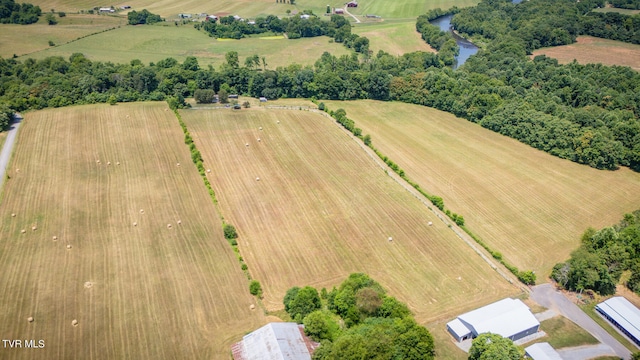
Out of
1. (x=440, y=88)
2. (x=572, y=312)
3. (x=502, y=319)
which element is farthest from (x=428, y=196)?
(x=440, y=88)

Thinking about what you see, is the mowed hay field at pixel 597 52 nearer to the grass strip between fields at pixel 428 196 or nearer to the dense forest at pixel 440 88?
the dense forest at pixel 440 88

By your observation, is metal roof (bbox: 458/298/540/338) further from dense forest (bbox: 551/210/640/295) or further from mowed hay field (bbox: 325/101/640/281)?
mowed hay field (bbox: 325/101/640/281)

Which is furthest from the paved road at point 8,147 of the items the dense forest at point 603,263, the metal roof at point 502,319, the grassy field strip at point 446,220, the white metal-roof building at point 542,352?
the dense forest at point 603,263

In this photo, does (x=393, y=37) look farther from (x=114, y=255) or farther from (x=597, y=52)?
(x=114, y=255)

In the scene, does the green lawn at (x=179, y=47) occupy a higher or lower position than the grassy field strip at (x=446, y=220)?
higher

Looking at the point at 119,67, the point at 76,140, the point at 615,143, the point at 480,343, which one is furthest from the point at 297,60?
the point at 480,343

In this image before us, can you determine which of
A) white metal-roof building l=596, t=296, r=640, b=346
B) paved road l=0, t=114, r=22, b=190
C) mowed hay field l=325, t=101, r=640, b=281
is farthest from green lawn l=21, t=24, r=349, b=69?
white metal-roof building l=596, t=296, r=640, b=346
